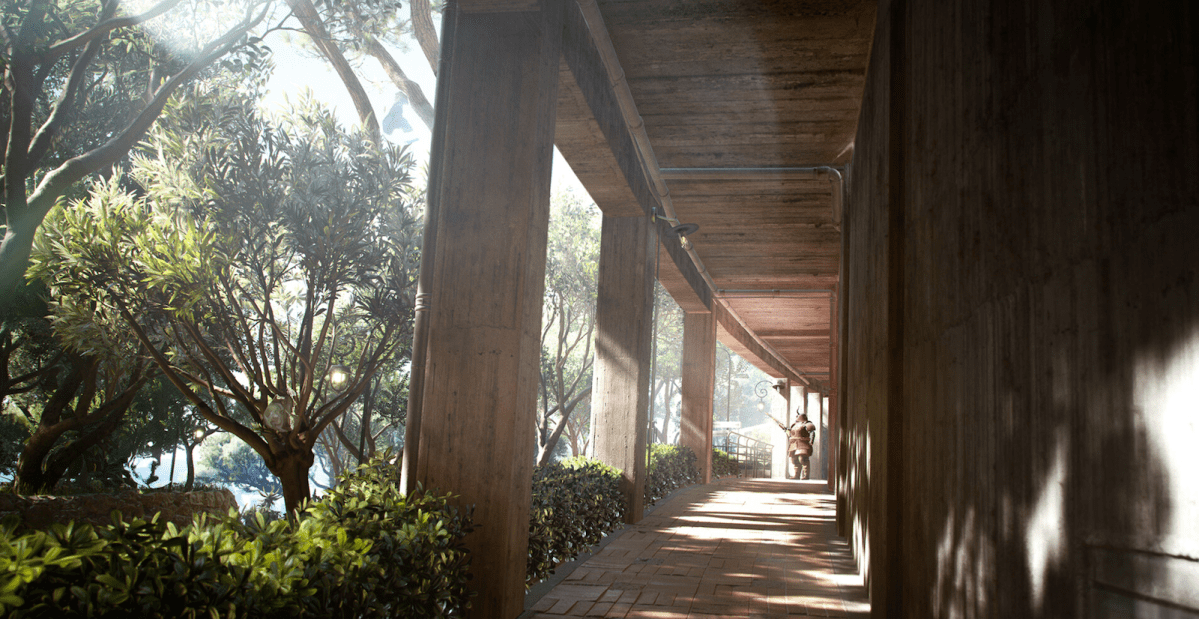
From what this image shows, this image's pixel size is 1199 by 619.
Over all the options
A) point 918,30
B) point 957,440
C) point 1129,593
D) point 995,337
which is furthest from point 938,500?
point 918,30

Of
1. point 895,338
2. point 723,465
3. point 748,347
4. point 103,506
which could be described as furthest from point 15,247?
point 748,347

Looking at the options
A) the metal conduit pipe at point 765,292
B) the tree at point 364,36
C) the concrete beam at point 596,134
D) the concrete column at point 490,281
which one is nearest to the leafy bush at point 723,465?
the metal conduit pipe at point 765,292

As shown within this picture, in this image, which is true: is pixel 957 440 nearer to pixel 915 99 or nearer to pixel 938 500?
pixel 938 500

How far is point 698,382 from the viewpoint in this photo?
14.2 m

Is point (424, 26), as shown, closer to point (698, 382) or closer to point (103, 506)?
point (103, 506)

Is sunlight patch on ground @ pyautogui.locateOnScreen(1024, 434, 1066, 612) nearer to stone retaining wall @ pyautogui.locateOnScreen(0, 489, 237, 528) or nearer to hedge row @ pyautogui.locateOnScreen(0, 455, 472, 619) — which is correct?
hedge row @ pyautogui.locateOnScreen(0, 455, 472, 619)

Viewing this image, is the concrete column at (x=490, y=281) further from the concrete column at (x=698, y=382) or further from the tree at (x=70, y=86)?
the concrete column at (x=698, y=382)

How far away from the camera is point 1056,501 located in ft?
5.25

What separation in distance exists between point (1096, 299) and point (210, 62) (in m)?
11.0

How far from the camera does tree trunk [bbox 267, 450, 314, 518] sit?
8.91 metres

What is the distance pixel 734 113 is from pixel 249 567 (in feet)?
19.0

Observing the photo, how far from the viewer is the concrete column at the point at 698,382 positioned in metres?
14.2

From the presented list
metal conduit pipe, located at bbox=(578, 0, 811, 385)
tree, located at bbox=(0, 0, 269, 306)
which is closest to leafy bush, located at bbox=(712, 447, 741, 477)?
metal conduit pipe, located at bbox=(578, 0, 811, 385)

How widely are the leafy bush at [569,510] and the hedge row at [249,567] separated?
143cm
